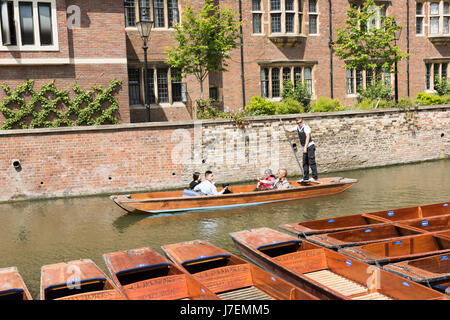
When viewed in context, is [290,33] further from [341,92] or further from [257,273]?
[257,273]

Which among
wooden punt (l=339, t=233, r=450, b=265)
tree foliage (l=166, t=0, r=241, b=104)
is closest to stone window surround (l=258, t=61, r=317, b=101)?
tree foliage (l=166, t=0, r=241, b=104)

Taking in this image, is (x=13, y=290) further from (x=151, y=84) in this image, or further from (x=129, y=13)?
(x=129, y=13)

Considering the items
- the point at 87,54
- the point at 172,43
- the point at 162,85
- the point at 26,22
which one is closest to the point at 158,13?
the point at 172,43

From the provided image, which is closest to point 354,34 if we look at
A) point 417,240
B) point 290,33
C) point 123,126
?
point 290,33

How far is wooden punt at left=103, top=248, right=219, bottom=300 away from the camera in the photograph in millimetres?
6059

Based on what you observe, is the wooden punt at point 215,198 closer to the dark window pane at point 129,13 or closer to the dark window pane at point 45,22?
the dark window pane at point 45,22

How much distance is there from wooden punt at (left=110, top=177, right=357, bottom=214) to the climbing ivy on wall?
280 inches

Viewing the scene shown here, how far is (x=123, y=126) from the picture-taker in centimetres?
1602

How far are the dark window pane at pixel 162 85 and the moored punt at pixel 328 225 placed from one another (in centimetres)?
1362

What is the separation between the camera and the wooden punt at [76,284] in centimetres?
580

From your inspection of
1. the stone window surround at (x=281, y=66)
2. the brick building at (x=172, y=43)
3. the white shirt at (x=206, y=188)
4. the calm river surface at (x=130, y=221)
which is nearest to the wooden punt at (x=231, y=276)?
the calm river surface at (x=130, y=221)

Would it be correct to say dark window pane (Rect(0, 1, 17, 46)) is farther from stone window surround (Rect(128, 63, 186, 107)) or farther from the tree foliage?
the tree foliage

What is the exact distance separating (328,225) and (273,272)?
8.41 ft
